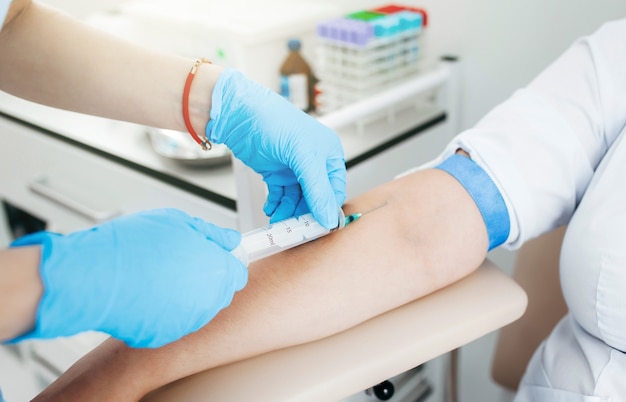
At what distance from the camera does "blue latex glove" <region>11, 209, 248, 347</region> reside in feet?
1.89

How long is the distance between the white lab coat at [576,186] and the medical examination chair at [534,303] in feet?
0.95

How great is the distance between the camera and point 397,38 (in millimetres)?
1423

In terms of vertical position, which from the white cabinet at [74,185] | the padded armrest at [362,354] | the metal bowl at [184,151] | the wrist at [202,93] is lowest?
the white cabinet at [74,185]

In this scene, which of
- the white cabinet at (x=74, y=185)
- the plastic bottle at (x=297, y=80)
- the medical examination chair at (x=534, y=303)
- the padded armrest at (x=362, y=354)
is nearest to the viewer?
the padded armrest at (x=362, y=354)

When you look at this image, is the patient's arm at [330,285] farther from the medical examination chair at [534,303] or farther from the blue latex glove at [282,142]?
the medical examination chair at [534,303]

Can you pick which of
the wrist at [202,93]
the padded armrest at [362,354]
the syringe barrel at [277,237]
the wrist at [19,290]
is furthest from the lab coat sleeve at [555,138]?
the wrist at [19,290]

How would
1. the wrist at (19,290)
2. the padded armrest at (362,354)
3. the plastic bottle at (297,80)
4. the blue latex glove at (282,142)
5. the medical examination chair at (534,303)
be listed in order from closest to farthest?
1. the wrist at (19,290)
2. the padded armrest at (362,354)
3. the blue latex glove at (282,142)
4. the medical examination chair at (534,303)
5. the plastic bottle at (297,80)

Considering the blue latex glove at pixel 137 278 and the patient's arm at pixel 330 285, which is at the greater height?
the blue latex glove at pixel 137 278

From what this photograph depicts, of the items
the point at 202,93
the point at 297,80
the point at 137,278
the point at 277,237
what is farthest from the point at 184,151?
the point at 137,278

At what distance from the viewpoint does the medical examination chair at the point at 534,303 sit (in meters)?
1.22

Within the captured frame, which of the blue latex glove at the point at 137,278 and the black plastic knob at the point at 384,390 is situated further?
the black plastic knob at the point at 384,390

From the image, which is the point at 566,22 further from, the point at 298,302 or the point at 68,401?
the point at 68,401

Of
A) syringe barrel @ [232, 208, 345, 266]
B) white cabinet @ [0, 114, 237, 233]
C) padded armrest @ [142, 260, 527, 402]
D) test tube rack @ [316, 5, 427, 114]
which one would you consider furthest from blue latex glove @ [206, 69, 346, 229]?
test tube rack @ [316, 5, 427, 114]

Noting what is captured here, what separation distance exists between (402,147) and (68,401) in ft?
3.20
